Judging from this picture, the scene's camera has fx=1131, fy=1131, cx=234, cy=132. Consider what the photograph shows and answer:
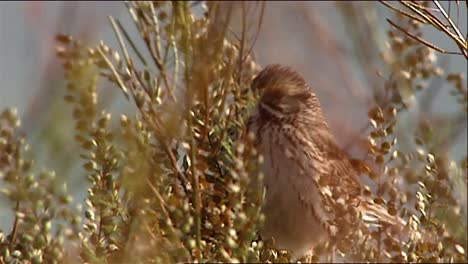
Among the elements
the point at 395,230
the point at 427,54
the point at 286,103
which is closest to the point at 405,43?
the point at 427,54

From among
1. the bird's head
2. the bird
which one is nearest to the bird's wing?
the bird

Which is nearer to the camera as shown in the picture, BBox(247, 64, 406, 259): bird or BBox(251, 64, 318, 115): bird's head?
BBox(251, 64, 318, 115): bird's head

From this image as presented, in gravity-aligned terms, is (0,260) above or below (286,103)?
below

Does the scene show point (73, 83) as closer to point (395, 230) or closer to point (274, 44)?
point (274, 44)

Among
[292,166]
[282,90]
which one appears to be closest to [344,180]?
[282,90]

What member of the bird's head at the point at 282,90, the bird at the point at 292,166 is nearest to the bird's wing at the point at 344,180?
the bird at the point at 292,166

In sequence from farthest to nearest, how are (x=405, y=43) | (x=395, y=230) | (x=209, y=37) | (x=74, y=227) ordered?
(x=405, y=43) → (x=395, y=230) → (x=74, y=227) → (x=209, y=37)

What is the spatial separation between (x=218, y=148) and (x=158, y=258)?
16.6 inches

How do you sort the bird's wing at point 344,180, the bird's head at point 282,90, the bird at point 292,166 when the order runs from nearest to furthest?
the bird's wing at point 344,180 < the bird's head at point 282,90 < the bird at point 292,166

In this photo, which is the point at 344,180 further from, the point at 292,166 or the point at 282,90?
the point at 292,166

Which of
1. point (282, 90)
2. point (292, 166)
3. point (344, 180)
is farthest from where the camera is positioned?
point (292, 166)

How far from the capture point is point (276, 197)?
3.82m

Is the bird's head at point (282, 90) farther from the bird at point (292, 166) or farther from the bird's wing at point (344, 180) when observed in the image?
the bird's wing at point (344, 180)

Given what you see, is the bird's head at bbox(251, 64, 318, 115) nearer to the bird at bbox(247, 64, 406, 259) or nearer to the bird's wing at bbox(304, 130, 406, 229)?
the bird at bbox(247, 64, 406, 259)
